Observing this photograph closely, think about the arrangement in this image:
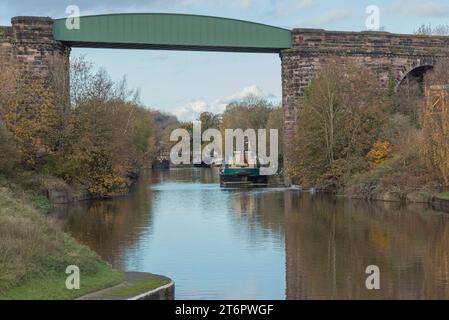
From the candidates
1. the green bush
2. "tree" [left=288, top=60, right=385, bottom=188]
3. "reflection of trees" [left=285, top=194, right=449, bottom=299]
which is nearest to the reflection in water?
"reflection of trees" [left=285, top=194, right=449, bottom=299]

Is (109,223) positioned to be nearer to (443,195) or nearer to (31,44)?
(443,195)

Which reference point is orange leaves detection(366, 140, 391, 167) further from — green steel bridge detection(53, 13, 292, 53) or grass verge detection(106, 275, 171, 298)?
grass verge detection(106, 275, 171, 298)

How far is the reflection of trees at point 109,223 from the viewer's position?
68.8 ft

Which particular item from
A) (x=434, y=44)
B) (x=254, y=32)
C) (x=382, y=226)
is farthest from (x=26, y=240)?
(x=434, y=44)

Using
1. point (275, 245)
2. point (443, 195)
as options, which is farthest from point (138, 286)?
point (443, 195)

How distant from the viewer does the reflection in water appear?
15000 millimetres

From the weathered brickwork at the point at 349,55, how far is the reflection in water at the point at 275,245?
13.9m

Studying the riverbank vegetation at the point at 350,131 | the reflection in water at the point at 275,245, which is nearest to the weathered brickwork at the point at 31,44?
the reflection in water at the point at 275,245

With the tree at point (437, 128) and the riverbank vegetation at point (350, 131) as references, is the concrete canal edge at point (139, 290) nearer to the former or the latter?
the tree at point (437, 128)

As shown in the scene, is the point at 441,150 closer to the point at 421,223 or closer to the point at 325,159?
the point at 421,223

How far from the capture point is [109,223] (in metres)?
27.5

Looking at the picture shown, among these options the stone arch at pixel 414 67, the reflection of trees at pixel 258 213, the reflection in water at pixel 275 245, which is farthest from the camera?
the stone arch at pixel 414 67

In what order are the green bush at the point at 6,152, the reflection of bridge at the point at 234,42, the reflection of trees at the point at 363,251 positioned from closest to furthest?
the reflection of trees at the point at 363,251 → the green bush at the point at 6,152 → the reflection of bridge at the point at 234,42

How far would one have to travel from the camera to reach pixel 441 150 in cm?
3359
